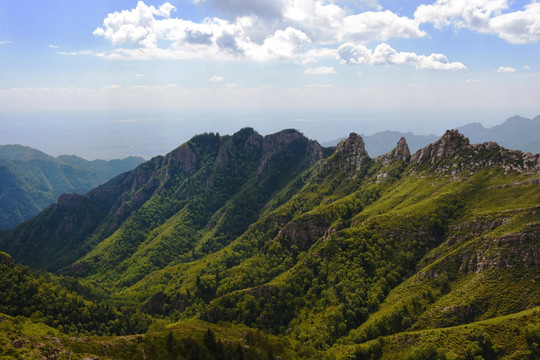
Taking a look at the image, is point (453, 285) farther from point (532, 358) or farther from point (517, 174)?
point (517, 174)

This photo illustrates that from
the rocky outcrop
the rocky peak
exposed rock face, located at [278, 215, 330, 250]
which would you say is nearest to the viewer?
the rocky outcrop

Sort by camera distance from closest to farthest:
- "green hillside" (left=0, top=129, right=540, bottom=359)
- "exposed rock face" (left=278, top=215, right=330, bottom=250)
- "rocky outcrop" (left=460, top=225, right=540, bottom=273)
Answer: "green hillside" (left=0, top=129, right=540, bottom=359), "rocky outcrop" (left=460, top=225, right=540, bottom=273), "exposed rock face" (left=278, top=215, right=330, bottom=250)

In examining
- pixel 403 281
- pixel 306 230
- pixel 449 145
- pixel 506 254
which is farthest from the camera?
pixel 306 230

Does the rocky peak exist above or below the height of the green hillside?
above

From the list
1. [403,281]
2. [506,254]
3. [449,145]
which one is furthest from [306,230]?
[506,254]

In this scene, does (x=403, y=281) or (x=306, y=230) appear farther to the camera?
(x=306, y=230)

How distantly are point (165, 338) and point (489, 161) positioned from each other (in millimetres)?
166549

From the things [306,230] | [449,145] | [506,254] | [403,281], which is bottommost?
[403,281]

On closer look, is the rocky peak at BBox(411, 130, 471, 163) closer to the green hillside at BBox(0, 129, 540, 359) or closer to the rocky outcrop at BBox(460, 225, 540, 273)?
the green hillside at BBox(0, 129, 540, 359)

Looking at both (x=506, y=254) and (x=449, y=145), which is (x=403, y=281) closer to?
(x=506, y=254)

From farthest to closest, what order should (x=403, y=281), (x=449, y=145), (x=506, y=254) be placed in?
(x=449, y=145) < (x=403, y=281) < (x=506, y=254)

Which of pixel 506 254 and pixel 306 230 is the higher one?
pixel 506 254

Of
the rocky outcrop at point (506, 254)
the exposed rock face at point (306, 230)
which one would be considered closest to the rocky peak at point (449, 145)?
the exposed rock face at point (306, 230)

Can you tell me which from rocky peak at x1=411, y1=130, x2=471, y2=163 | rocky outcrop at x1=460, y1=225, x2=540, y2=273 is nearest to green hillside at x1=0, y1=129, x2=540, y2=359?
rocky outcrop at x1=460, y1=225, x2=540, y2=273
